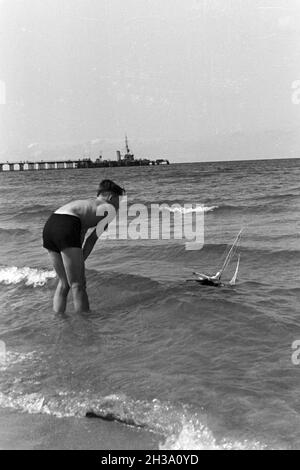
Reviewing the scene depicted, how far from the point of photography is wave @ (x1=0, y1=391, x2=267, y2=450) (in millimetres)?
3438

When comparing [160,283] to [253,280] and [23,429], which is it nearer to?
[253,280]

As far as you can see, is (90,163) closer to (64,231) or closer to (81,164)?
(81,164)

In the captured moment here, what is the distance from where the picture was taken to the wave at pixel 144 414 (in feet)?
11.3

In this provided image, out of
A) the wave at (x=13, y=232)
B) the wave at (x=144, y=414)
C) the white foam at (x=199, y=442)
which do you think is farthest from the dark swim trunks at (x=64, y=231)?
the wave at (x=13, y=232)

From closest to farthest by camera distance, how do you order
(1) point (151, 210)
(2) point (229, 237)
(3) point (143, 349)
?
(3) point (143, 349) → (2) point (229, 237) → (1) point (151, 210)

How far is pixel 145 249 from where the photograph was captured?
39.8ft

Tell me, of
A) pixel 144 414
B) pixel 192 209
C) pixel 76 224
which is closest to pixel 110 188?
pixel 76 224

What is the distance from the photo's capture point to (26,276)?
9.35m

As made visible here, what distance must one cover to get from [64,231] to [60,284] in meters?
0.91

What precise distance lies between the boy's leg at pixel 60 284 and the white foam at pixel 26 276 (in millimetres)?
2360

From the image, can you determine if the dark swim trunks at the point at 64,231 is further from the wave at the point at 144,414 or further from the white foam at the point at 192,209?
the white foam at the point at 192,209

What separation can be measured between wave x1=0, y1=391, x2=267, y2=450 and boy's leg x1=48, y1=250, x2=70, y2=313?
2250mm

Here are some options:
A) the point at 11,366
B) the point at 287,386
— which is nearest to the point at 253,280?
the point at 287,386

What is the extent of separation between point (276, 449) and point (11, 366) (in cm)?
291
